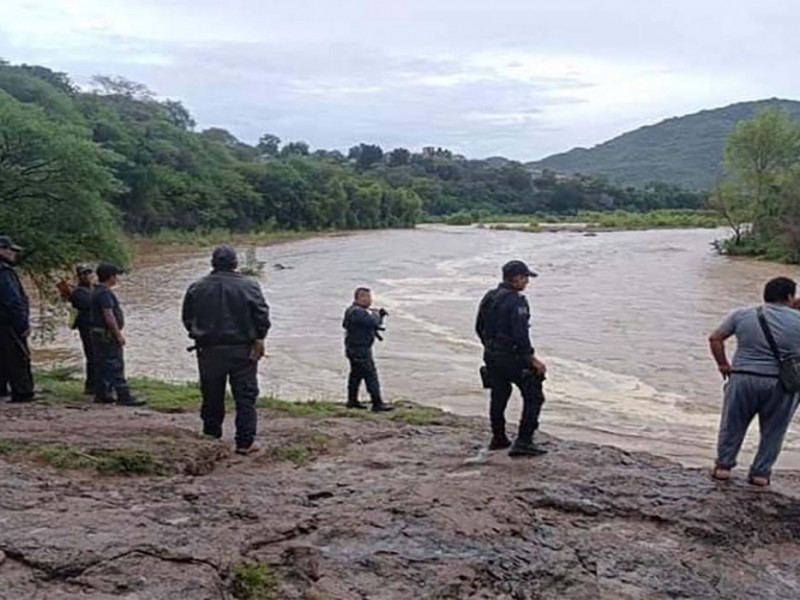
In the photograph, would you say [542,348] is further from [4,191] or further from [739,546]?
[739,546]

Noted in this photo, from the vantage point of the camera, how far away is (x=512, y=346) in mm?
7234

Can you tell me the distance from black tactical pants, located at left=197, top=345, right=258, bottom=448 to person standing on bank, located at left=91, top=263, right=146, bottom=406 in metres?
2.65

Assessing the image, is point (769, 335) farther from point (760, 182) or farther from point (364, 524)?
Answer: point (760, 182)

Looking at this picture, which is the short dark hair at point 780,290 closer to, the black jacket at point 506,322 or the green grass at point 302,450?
the black jacket at point 506,322

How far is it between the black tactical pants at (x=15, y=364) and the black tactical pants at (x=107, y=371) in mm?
741

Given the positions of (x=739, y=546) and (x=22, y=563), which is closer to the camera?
(x=22, y=563)

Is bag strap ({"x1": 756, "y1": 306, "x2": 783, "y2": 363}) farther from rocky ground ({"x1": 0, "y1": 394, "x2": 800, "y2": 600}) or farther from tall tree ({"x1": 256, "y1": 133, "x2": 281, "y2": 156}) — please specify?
tall tree ({"x1": 256, "y1": 133, "x2": 281, "y2": 156})

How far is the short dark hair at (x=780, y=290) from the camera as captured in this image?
6445 mm

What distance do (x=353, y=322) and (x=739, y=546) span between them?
5.61m

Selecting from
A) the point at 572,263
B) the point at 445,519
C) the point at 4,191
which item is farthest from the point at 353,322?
the point at 572,263

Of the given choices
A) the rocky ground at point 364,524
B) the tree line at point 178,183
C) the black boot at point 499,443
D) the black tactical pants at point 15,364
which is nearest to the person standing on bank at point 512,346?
the black boot at point 499,443

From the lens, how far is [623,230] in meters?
87.9

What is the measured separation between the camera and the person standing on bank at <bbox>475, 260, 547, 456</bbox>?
7.19m

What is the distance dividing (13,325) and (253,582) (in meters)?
5.41
